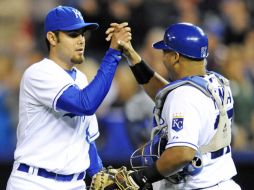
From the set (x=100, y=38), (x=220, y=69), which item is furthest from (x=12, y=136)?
(x=220, y=69)

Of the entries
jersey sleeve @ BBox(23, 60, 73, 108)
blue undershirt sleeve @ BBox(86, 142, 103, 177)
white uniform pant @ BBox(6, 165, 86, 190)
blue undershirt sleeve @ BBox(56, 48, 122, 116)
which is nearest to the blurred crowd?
blue undershirt sleeve @ BBox(86, 142, 103, 177)

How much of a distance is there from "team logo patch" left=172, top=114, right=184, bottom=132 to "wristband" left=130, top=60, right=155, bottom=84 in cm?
99

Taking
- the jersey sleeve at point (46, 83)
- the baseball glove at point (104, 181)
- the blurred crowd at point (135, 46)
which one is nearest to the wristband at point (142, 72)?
the jersey sleeve at point (46, 83)

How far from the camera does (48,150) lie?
4668 millimetres

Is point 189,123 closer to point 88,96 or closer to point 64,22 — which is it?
point 88,96

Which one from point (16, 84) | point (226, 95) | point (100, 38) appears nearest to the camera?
point (226, 95)

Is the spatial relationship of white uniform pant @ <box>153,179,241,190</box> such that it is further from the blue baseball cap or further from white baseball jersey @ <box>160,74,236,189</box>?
the blue baseball cap

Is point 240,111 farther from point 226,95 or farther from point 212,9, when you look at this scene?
point 226,95

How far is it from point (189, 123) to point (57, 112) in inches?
36.2

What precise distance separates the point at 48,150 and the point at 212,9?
5.81 metres

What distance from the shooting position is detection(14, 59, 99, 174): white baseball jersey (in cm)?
462

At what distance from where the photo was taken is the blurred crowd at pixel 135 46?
24.5 ft

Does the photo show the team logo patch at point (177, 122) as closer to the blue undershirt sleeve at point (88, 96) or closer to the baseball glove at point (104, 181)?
the blue undershirt sleeve at point (88, 96)

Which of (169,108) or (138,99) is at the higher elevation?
(169,108)
